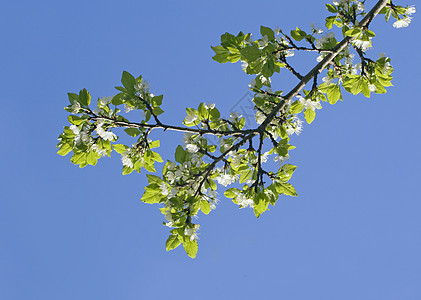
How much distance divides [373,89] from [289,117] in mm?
954

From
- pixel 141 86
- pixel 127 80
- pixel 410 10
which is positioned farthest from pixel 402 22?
pixel 127 80

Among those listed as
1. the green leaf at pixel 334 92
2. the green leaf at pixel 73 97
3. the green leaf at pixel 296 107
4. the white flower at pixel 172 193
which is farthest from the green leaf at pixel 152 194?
the green leaf at pixel 334 92

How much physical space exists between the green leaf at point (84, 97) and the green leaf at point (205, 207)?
5.13ft

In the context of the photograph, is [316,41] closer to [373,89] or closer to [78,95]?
[373,89]

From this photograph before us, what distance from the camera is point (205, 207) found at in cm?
419

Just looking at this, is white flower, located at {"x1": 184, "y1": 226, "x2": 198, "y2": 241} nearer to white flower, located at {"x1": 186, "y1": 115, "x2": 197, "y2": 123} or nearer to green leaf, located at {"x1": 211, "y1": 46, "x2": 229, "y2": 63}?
white flower, located at {"x1": 186, "y1": 115, "x2": 197, "y2": 123}

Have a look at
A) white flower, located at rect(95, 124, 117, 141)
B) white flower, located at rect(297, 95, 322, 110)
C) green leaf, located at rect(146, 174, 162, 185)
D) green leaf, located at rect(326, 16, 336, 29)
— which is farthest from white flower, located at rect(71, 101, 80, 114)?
green leaf, located at rect(326, 16, 336, 29)

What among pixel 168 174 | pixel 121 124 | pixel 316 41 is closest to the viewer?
pixel 168 174

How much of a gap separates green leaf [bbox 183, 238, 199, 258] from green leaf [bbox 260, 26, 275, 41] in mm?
2193

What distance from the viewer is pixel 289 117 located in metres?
4.62

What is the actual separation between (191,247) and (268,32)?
7.51 feet

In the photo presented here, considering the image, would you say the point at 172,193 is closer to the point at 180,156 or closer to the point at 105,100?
the point at 180,156

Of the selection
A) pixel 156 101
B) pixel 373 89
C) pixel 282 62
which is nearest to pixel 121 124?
pixel 156 101

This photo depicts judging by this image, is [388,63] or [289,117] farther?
[289,117]
